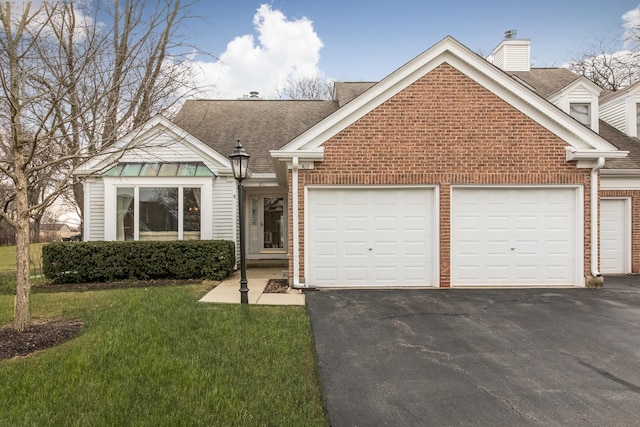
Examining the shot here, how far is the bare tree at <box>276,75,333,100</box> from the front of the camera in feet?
90.9

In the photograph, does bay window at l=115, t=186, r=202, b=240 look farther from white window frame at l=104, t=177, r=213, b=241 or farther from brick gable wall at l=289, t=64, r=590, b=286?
brick gable wall at l=289, t=64, r=590, b=286

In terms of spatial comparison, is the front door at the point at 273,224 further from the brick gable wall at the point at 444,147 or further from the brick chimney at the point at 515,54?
the brick chimney at the point at 515,54

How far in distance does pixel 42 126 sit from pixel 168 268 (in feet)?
17.7

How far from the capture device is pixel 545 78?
1401 cm

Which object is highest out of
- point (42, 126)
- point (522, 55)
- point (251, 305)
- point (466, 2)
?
point (466, 2)

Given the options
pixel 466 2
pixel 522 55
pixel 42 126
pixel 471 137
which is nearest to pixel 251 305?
pixel 42 126

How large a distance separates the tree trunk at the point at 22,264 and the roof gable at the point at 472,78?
14.7ft

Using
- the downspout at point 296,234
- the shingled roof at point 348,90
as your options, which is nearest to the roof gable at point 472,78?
the downspout at point 296,234

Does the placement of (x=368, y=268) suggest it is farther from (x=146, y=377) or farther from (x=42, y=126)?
(x=42, y=126)

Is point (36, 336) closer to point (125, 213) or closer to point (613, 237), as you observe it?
point (125, 213)

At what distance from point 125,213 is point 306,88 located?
20458 mm

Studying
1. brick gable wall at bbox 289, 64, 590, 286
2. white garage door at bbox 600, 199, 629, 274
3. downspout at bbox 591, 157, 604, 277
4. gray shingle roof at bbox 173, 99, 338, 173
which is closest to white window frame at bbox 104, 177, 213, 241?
gray shingle roof at bbox 173, 99, 338, 173

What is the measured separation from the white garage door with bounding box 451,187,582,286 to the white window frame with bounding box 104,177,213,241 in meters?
6.98

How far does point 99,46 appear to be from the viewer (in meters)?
5.52
